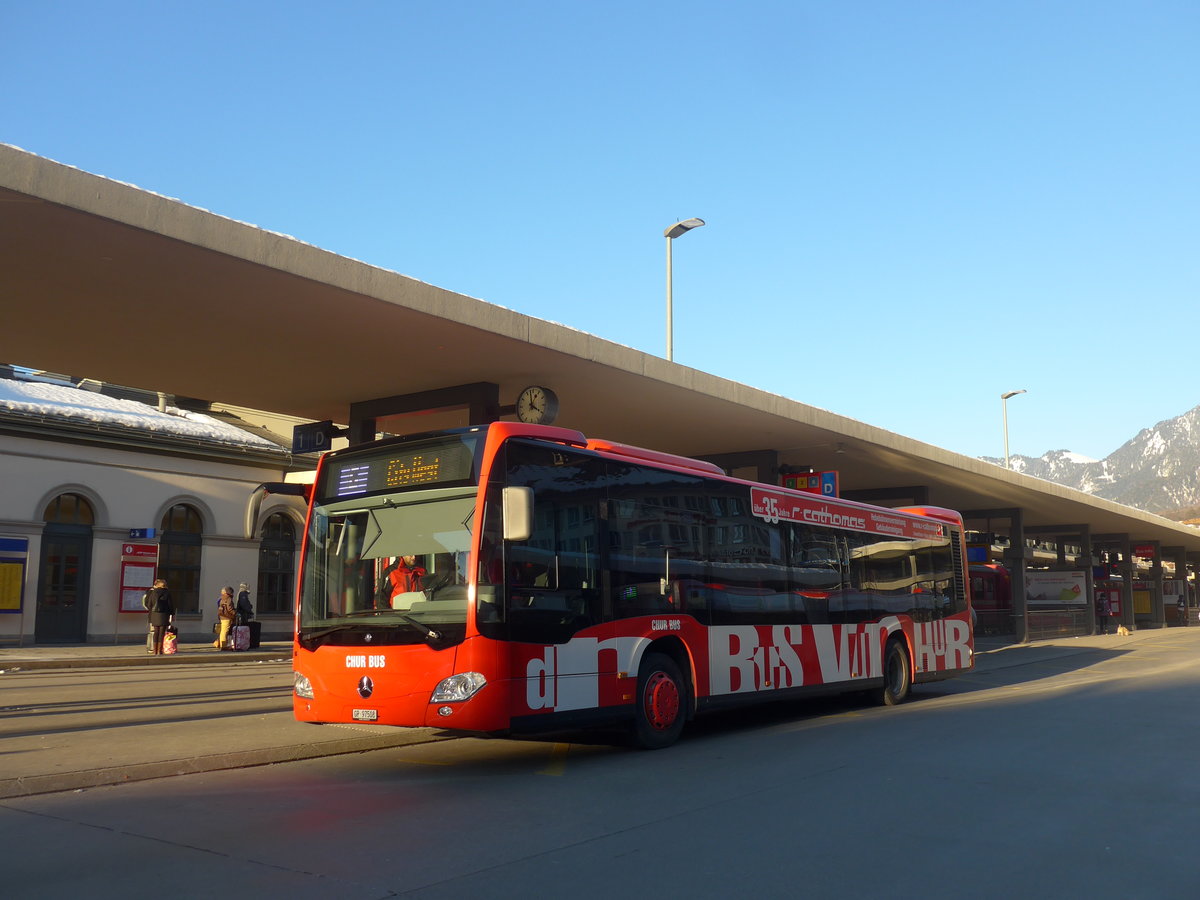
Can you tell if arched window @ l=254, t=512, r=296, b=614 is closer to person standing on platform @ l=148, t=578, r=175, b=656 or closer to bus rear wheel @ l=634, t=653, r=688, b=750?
person standing on platform @ l=148, t=578, r=175, b=656

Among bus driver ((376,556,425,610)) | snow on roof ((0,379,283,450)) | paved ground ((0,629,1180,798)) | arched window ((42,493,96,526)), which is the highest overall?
snow on roof ((0,379,283,450))

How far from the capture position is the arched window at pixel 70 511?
27734mm

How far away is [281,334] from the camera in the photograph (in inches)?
557

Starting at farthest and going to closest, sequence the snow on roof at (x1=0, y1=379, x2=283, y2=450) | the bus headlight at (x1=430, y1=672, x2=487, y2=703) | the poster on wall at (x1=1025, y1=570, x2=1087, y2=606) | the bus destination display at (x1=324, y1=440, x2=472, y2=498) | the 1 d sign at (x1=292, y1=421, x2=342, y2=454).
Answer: the poster on wall at (x1=1025, y1=570, x2=1087, y2=606)
the snow on roof at (x1=0, y1=379, x2=283, y2=450)
the 1 d sign at (x1=292, y1=421, x2=342, y2=454)
the bus destination display at (x1=324, y1=440, x2=472, y2=498)
the bus headlight at (x1=430, y1=672, x2=487, y2=703)

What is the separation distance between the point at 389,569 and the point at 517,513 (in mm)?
1442

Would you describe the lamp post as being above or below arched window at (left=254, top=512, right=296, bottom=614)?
above

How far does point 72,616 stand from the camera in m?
28.0

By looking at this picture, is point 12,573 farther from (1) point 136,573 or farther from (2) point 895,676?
(2) point 895,676

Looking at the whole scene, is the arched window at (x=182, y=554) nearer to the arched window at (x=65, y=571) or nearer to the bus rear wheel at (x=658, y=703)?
the arched window at (x=65, y=571)

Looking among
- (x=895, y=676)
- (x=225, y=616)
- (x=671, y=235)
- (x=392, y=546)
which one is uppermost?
(x=671, y=235)

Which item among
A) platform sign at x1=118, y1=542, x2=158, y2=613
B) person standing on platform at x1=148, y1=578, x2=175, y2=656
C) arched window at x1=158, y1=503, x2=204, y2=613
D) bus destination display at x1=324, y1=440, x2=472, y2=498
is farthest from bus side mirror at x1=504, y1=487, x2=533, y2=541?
arched window at x1=158, y1=503, x2=204, y2=613

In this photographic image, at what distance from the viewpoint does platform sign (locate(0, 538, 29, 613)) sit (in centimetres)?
2639

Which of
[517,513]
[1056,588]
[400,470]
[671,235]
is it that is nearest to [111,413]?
[671,235]

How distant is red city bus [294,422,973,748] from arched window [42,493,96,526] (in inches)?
799
